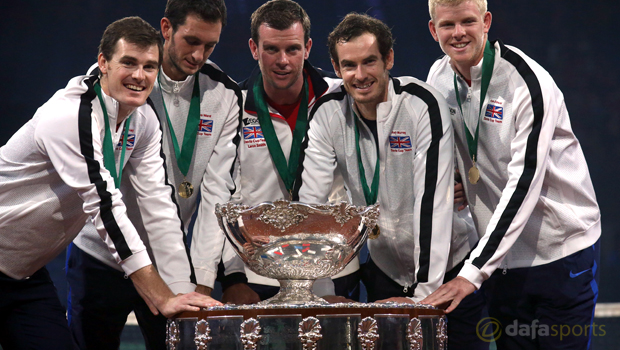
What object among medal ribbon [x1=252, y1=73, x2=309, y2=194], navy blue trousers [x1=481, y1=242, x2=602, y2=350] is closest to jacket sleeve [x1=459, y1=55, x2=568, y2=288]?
navy blue trousers [x1=481, y1=242, x2=602, y2=350]

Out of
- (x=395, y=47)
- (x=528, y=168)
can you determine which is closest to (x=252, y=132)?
(x=528, y=168)

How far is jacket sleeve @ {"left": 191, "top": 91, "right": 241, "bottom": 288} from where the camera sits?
2.59 metres

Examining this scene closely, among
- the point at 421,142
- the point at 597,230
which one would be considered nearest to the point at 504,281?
the point at 597,230

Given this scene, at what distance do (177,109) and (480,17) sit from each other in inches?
54.9

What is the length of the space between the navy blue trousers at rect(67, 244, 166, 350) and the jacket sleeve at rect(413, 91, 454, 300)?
1209mm

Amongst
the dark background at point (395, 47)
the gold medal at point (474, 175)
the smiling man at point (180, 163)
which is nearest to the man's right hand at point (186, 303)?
the smiling man at point (180, 163)

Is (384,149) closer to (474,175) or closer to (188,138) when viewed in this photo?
(474,175)

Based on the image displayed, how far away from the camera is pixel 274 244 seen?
185 centimetres

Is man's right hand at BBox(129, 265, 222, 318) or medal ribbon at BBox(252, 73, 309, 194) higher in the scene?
medal ribbon at BBox(252, 73, 309, 194)

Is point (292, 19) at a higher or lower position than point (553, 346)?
higher

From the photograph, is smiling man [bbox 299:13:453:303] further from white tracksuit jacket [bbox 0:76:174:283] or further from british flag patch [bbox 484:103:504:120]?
white tracksuit jacket [bbox 0:76:174:283]

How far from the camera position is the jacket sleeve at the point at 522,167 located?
2125mm

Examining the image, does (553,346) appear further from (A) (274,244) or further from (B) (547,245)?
(A) (274,244)

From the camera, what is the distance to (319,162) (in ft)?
8.77
